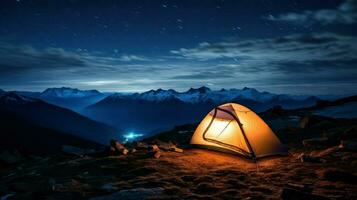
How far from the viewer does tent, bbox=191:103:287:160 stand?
1302cm

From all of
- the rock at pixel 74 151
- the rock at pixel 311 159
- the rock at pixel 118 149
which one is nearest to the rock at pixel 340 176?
the rock at pixel 311 159

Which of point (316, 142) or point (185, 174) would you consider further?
point (316, 142)

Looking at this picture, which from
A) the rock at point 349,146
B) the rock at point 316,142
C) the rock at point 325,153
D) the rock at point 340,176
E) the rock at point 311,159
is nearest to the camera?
the rock at point 340,176

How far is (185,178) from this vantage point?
10.2 metres

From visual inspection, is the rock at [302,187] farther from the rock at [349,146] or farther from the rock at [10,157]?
the rock at [10,157]

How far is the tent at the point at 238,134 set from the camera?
42.7 feet

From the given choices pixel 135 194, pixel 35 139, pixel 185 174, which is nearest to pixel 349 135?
pixel 185 174

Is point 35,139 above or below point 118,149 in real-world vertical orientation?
below

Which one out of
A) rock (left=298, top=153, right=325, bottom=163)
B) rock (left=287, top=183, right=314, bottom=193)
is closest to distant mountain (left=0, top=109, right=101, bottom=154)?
rock (left=298, top=153, right=325, bottom=163)

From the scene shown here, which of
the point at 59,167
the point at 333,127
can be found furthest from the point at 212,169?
the point at 333,127

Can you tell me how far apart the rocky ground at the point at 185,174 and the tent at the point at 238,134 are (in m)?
0.40

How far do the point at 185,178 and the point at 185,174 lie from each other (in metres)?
0.48

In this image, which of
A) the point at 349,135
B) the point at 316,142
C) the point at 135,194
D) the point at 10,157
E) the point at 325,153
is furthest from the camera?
the point at 349,135

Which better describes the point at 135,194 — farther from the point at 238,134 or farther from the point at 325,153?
the point at 325,153
